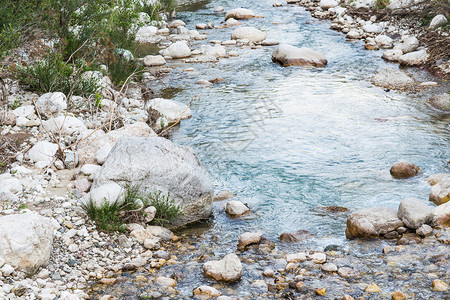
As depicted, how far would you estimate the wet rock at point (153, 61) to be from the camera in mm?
11391

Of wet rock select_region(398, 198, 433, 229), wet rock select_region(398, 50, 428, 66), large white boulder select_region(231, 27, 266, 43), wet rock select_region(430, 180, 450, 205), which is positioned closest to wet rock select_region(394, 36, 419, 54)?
wet rock select_region(398, 50, 428, 66)

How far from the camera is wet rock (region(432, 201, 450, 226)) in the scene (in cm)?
470

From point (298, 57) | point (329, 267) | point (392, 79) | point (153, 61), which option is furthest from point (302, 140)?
point (153, 61)

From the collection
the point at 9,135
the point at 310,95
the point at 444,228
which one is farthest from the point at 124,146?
the point at 310,95

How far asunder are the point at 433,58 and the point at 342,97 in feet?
8.90

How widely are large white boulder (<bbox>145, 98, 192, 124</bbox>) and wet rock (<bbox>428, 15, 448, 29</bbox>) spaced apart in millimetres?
6656

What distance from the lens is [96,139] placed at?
6.28m

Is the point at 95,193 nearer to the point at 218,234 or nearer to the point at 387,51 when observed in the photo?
the point at 218,234

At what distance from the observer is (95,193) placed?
4742 millimetres

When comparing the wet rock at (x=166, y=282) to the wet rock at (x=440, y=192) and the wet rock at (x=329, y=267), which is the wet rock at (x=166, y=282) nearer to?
the wet rock at (x=329, y=267)

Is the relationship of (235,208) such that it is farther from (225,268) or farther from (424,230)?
(424,230)

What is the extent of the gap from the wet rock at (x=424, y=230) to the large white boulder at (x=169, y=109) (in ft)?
14.9

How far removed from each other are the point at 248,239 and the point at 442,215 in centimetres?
192

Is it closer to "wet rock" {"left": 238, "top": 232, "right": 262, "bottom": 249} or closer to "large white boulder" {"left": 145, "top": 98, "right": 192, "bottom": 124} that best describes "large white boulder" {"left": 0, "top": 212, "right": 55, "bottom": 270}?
"wet rock" {"left": 238, "top": 232, "right": 262, "bottom": 249}
